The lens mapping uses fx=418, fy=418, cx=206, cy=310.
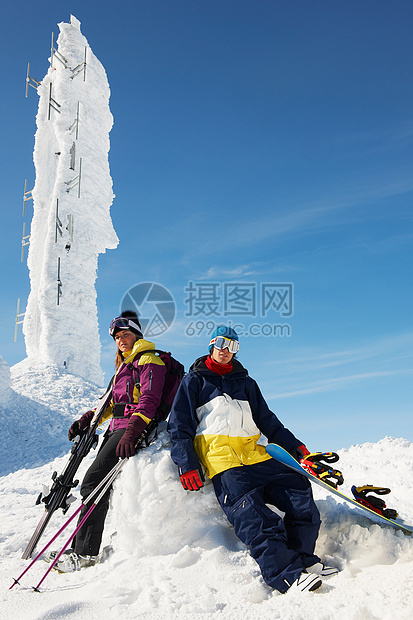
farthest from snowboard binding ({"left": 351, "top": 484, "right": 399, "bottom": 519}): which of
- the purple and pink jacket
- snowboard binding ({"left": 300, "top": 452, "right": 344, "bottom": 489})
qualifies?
the purple and pink jacket

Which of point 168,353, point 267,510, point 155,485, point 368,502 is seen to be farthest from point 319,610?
point 168,353

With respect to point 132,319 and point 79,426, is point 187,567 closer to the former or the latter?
point 79,426

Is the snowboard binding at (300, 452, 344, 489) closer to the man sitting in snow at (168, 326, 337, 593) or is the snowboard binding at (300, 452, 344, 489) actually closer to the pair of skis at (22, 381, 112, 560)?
the man sitting in snow at (168, 326, 337, 593)

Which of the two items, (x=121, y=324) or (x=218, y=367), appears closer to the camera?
(x=218, y=367)

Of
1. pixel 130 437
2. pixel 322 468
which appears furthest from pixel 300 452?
pixel 130 437

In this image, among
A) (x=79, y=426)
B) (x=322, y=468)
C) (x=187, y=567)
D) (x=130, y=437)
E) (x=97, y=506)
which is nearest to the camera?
(x=187, y=567)

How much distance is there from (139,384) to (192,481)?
1.09 metres

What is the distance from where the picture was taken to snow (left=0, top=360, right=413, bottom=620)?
2426 millimetres

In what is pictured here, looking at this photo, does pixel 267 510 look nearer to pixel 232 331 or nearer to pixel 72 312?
pixel 232 331

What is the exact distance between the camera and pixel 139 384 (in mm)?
3924

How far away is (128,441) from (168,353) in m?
Result: 1.04

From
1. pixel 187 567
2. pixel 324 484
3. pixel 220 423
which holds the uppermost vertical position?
pixel 220 423

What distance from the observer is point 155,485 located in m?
3.35

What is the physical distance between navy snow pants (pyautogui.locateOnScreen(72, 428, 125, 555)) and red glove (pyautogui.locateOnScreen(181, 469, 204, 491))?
0.83 metres
